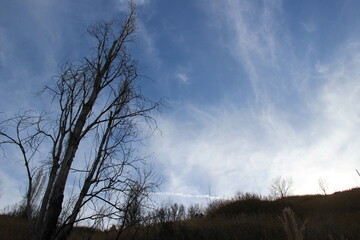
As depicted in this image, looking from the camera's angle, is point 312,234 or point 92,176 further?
point 312,234

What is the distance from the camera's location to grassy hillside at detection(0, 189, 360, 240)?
7.13 m

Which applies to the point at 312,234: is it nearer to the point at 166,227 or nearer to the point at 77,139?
the point at 166,227

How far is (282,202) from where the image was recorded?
15.1 metres

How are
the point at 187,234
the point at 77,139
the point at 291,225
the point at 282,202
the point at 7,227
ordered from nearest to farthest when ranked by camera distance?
1. the point at 291,225
2. the point at 77,139
3. the point at 187,234
4. the point at 7,227
5. the point at 282,202

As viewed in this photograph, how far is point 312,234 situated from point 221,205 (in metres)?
9.07

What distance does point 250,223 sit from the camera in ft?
29.9

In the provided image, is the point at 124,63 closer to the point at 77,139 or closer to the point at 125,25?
the point at 125,25

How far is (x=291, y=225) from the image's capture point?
1.02 m

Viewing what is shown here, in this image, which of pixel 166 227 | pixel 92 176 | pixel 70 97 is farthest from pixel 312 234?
pixel 70 97

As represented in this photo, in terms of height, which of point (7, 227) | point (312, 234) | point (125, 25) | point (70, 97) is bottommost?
point (312, 234)

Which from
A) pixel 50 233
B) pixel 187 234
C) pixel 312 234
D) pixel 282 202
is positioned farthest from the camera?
pixel 282 202

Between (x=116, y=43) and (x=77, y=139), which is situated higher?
(x=116, y=43)

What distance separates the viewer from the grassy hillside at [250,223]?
23.4 feet

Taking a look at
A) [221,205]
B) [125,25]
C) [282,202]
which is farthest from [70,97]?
[282,202]
